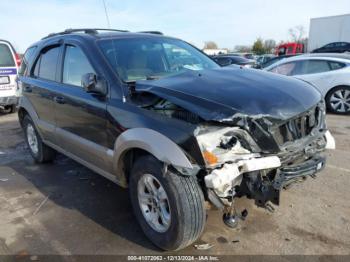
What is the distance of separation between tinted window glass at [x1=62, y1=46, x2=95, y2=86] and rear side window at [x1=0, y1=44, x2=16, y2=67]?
20.8 ft

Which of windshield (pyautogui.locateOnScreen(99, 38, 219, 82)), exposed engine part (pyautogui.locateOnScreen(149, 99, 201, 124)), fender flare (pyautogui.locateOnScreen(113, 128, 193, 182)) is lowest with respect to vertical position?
fender flare (pyautogui.locateOnScreen(113, 128, 193, 182))

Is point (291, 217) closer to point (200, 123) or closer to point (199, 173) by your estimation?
point (199, 173)

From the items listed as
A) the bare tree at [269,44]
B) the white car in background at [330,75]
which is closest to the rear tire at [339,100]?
the white car in background at [330,75]

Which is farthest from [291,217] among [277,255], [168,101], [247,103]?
[168,101]

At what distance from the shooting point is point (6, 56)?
9.65m

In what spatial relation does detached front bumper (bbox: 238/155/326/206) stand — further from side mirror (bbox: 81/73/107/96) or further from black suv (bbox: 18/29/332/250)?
side mirror (bbox: 81/73/107/96)

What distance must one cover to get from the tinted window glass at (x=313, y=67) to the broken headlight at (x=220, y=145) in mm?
7300

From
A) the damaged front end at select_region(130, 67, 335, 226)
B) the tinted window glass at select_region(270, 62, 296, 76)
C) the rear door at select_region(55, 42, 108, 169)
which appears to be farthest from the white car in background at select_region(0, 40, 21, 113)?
the damaged front end at select_region(130, 67, 335, 226)

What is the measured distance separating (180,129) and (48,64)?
2.94 metres

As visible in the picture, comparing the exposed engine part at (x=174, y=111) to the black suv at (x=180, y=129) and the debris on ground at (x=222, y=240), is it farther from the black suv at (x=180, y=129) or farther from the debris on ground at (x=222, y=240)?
the debris on ground at (x=222, y=240)

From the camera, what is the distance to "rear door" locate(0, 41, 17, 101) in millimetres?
9438

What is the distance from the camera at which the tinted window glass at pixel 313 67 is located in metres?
9.01

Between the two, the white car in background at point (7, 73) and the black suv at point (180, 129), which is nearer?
the black suv at point (180, 129)

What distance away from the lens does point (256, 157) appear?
2.74 metres
